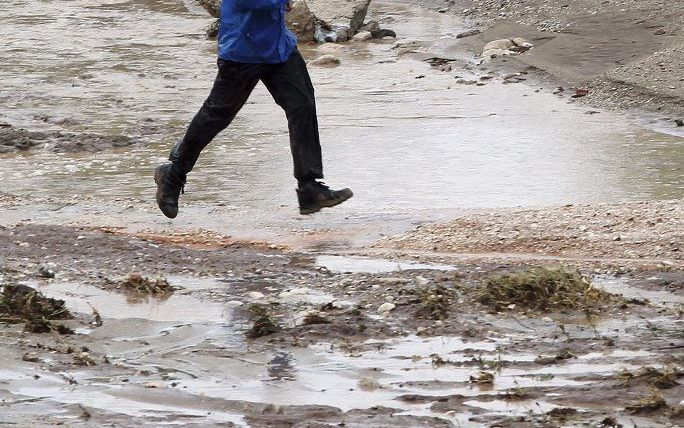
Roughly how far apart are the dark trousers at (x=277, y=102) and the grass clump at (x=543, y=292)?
1.63 m

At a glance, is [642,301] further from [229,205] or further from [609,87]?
[609,87]

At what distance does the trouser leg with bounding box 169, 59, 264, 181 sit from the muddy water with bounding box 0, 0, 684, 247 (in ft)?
2.13

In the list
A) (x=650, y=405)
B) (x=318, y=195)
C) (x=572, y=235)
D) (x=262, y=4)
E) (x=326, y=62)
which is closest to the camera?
(x=650, y=405)

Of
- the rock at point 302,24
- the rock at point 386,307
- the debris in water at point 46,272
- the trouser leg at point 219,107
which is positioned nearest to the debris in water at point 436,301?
the rock at point 386,307

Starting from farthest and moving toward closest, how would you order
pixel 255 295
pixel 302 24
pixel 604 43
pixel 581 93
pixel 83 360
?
pixel 302 24, pixel 604 43, pixel 581 93, pixel 255 295, pixel 83 360

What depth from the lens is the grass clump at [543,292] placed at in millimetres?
5418

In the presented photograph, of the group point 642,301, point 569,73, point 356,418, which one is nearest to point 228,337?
point 356,418

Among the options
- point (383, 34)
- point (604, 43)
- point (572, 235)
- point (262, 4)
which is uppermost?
point (262, 4)

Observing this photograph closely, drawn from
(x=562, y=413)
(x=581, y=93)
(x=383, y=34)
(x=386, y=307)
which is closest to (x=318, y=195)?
(x=386, y=307)

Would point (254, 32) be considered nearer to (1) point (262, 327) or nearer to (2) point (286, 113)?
(2) point (286, 113)

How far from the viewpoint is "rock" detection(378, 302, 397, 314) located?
5.46 m

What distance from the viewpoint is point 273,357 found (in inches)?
195

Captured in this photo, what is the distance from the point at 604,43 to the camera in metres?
13.8

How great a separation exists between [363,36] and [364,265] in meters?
9.85
